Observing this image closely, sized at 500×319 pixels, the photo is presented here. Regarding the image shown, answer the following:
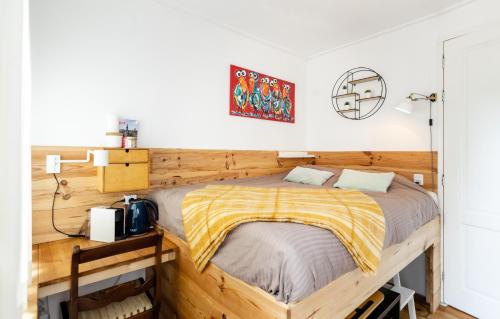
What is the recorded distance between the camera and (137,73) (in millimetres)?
1960

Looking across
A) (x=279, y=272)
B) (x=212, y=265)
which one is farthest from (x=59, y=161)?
(x=279, y=272)

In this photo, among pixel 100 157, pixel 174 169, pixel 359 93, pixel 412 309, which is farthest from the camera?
pixel 359 93

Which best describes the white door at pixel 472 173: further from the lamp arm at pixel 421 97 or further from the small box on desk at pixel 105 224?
the small box on desk at pixel 105 224

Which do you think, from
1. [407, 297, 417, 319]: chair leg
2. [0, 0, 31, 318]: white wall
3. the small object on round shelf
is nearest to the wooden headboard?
the small object on round shelf

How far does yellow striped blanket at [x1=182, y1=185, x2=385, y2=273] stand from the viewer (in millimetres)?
1125

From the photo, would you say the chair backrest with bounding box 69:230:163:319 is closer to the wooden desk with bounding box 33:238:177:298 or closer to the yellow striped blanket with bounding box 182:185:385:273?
the wooden desk with bounding box 33:238:177:298

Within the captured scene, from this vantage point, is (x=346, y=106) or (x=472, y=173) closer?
(x=472, y=173)

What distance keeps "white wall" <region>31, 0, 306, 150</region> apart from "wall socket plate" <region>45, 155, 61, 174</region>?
0.10 meters

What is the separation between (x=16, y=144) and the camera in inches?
17.9

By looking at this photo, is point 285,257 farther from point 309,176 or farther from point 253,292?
point 309,176

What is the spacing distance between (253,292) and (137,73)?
175cm

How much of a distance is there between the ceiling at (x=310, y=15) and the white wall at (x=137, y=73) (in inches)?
4.9

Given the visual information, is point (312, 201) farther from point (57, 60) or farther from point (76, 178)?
point (57, 60)

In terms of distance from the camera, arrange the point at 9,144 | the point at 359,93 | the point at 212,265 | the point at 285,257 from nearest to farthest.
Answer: the point at 9,144
the point at 285,257
the point at 212,265
the point at 359,93
